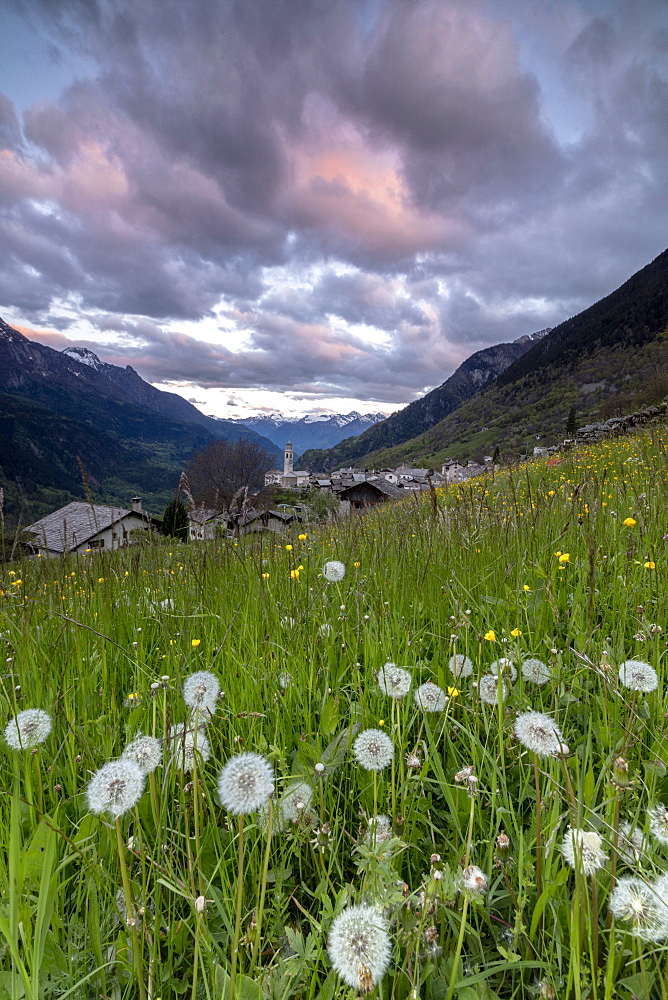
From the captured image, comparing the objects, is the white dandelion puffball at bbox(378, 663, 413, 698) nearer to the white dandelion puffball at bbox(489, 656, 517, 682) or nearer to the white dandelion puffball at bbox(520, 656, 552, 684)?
the white dandelion puffball at bbox(489, 656, 517, 682)

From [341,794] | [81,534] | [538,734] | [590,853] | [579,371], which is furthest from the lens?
[579,371]

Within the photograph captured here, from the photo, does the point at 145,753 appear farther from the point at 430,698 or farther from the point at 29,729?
the point at 430,698

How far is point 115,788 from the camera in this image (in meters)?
1.28

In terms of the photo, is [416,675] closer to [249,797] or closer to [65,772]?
[249,797]

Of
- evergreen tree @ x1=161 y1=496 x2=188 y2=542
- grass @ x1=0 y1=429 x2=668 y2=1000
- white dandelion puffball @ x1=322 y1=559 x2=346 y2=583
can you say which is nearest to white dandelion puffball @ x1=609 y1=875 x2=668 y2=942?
grass @ x1=0 y1=429 x2=668 y2=1000

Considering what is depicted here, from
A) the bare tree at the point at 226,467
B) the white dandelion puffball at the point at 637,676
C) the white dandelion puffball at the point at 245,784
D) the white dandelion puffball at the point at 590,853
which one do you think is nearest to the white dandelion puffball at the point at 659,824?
the white dandelion puffball at the point at 590,853

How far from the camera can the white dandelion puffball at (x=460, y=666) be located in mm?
2072

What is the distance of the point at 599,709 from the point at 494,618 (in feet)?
2.99

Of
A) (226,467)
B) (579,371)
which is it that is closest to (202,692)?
(226,467)

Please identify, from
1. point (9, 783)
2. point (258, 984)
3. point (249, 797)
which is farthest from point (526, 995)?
point (9, 783)

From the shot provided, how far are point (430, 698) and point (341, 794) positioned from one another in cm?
54

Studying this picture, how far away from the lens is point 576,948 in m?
0.98

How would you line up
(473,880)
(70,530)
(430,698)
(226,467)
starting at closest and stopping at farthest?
(473,880)
(430,698)
(70,530)
(226,467)

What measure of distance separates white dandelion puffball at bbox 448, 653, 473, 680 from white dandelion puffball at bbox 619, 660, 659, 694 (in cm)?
66
